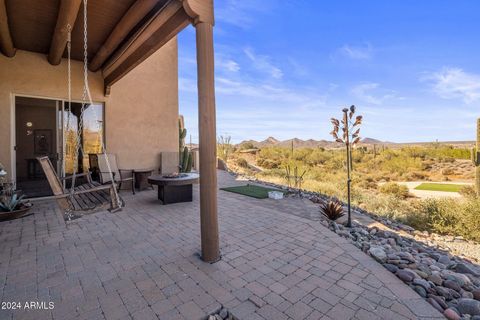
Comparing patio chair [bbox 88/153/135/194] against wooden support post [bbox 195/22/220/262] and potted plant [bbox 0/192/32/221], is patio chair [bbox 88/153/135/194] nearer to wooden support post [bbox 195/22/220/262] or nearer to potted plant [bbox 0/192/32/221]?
potted plant [bbox 0/192/32/221]

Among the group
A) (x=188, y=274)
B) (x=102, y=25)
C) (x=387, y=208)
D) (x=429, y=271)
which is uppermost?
(x=102, y=25)

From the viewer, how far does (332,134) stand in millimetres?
4824

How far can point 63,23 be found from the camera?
3977 millimetres

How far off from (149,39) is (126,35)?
2.02ft

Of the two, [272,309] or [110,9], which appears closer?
[272,309]

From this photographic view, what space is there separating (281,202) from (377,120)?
953 inches

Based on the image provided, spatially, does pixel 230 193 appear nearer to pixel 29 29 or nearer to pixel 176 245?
pixel 176 245

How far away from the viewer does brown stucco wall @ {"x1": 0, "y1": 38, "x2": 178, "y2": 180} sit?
18.2 ft

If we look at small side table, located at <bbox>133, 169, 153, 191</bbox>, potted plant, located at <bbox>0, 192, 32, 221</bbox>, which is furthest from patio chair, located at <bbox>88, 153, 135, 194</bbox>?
potted plant, located at <bbox>0, 192, 32, 221</bbox>

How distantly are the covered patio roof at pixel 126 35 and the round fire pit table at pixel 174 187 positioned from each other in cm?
253

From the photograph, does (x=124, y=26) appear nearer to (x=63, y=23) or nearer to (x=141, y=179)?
(x=63, y=23)

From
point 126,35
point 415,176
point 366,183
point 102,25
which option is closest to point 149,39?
point 126,35

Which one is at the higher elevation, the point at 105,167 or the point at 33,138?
the point at 33,138

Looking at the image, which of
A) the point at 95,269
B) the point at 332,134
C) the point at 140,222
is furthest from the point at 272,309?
the point at 332,134
